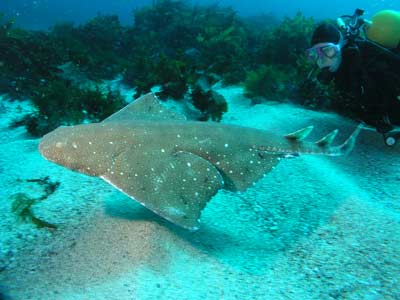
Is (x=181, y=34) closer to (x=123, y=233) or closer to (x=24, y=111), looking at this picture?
(x=24, y=111)

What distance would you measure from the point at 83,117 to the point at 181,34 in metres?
10.0

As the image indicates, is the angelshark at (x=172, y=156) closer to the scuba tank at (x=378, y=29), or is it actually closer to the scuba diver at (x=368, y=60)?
the scuba diver at (x=368, y=60)

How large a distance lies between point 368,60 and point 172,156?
15.3 feet

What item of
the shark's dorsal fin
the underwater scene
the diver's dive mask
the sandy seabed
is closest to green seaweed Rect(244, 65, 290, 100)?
the underwater scene

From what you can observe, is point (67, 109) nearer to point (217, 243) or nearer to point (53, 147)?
point (53, 147)

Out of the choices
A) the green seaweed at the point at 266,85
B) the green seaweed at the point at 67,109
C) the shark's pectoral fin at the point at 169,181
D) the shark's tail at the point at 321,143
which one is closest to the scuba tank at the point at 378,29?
the shark's tail at the point at 321,143

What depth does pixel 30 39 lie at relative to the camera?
1109 cm

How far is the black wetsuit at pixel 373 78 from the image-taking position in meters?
5.68

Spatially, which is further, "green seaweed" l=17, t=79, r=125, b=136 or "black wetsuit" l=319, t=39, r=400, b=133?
"green seaweed" l=17, t=79, r=125, b=136

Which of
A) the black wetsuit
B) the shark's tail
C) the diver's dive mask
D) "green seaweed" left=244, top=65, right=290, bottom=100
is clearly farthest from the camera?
"green seaweed" left=244, top=65, right=290, bottom=100

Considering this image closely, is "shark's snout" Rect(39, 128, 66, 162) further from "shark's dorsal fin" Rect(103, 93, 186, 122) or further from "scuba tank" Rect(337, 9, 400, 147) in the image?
"scuba tank" Rect(337, 9, 400, 147)

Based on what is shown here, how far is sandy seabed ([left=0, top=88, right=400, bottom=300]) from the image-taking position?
300 cm

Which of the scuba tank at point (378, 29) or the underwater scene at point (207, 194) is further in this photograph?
the scuba tank at point (378, 29)

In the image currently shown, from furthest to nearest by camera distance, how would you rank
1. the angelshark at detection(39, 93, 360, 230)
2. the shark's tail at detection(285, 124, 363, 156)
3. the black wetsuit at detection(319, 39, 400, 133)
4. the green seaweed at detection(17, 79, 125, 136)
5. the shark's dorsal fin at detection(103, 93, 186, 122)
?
the green seaweed at detection(17, 79, 125, 136) < the black wetsuit at detection(319, 39, 400, 133) < the shark's dorsal fin at detection(103, 93, 186, 122) < the shark's tail at detection(285, 124, 363, 156) < the angelshark at detection(39, 93, 360, 230)
